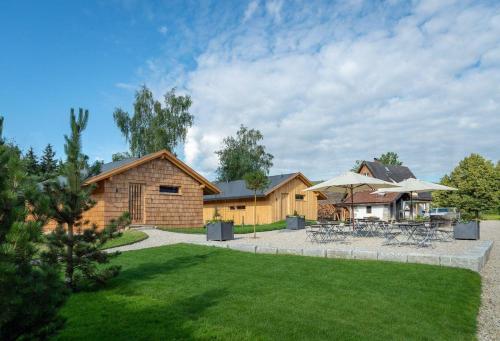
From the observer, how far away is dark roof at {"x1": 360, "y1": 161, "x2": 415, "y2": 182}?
44903mm

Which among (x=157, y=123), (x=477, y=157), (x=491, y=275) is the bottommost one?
(x=491, y=275)

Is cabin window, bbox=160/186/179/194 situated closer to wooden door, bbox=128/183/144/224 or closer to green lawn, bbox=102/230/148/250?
wooden door, bbox=128/183/144/224

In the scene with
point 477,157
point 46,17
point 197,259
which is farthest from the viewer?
point 477,157

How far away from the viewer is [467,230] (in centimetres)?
1382

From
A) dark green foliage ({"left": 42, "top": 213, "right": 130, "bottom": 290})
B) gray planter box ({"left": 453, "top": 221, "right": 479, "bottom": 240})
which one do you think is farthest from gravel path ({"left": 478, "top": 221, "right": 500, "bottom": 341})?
dark green foliage ({"left": 42, "top": 213, "right": 130, "bottom": 290})

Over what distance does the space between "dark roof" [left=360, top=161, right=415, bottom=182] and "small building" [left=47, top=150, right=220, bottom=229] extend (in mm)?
26530

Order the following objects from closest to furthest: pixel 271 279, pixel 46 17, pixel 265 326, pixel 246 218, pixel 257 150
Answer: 1. pixel 265 326
2. pixel 271 279
3. pixel 46 17
4. pixel 246 218
5. pixel 257 150

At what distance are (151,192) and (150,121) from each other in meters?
15.9

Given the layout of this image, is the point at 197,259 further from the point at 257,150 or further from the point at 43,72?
the point at 257,150

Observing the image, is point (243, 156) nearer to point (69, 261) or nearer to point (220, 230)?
point (220, 230)

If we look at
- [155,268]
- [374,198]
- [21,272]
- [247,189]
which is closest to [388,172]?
[374,198]

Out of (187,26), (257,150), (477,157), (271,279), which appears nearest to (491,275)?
(271,279)

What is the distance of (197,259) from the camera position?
391 inches

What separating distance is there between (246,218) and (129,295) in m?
22.9
